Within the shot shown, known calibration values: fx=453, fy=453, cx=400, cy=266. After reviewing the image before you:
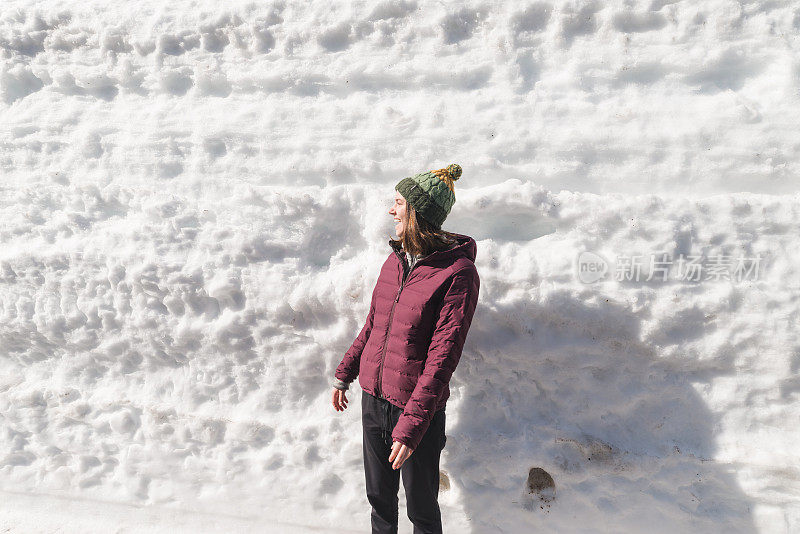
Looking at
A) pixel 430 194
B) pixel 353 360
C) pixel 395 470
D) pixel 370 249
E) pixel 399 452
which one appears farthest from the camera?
pixel 370 249

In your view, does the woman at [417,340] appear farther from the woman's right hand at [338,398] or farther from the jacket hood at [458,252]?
the woman's right hand at [338,398]

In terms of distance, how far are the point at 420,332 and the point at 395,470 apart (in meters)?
0.94

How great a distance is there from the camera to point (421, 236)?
2414 millimetres

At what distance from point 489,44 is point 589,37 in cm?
79

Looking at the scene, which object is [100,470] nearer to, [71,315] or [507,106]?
[71,315]

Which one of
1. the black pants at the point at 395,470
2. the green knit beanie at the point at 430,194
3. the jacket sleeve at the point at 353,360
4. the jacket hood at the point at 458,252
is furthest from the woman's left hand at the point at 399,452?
the green knit beanie at the point at 430,194

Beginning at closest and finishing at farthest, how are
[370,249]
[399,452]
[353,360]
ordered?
[399,452] < [353,360] < [370,249]

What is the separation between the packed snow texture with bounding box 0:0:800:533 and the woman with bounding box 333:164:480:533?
85cm

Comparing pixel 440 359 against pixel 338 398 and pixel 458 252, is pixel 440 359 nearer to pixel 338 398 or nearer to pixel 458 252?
pixel 458 252

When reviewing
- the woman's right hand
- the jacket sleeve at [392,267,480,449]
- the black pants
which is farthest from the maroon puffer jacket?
the woman's right hand

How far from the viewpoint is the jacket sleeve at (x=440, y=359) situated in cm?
223

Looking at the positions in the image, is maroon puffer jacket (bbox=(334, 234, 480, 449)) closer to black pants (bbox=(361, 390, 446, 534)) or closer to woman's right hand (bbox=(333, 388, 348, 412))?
black pants (bbox=(361, 390, 446, 534))

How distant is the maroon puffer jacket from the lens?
2.26 m

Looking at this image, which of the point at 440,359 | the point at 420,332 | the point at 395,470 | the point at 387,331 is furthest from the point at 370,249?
the point at 395,470
